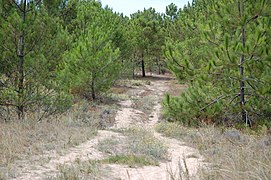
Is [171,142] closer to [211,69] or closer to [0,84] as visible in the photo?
[211,69]

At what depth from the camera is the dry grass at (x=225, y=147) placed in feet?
13.2

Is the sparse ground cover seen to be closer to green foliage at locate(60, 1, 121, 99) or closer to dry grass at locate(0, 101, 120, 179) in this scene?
dry grass at locate(0, 101, 120, 179)

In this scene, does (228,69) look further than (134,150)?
Yes

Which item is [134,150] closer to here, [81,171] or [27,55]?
[81,171]

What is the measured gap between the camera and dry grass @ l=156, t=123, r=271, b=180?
402 centimetres

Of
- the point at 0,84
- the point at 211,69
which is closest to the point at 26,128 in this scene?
the point at 0,84

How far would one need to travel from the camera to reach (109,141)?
838 cm

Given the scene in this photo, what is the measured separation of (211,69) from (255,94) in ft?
5.62

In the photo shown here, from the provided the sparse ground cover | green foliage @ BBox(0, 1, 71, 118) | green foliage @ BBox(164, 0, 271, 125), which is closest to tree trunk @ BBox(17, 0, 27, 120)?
green foliage @ BBox(0, 1, 71, 118)

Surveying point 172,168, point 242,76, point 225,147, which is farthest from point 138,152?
point 242,76

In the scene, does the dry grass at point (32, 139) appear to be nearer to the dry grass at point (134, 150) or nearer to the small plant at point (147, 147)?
the dry grass at point (134, 150)

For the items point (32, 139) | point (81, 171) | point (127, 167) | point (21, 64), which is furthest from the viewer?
point (21, 64)

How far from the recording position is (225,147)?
7.30 metres

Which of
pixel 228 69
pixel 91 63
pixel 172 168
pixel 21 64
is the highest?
pixel 91 63
